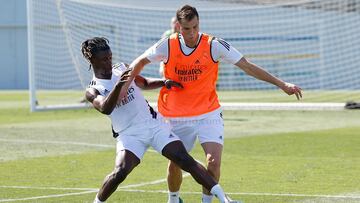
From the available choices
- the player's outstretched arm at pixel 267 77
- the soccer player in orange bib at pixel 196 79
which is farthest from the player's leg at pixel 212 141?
the player's outstretched arm at pixel 267 77

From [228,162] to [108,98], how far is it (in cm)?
563

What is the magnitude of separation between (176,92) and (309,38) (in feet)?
77.4

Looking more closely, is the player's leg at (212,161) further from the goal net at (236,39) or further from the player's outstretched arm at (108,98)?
the goal net at (236,39)

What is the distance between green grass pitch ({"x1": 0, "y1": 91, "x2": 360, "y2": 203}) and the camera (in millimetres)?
10781

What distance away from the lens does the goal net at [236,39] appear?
1036 inches

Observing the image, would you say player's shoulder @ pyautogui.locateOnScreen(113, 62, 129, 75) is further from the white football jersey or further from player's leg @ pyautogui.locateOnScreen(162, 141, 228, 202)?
player's leg @ pyautogui.locateOnScreen(162, 141, 228, 202)

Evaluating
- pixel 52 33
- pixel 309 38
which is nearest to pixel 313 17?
pixel 309 38

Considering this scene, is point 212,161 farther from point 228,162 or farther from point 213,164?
point 228,162

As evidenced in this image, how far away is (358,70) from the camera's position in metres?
30.0

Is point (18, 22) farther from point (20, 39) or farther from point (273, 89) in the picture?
point (273, 89)

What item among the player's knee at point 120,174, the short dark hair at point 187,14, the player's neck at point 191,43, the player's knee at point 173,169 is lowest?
the player's knee at point 173,169

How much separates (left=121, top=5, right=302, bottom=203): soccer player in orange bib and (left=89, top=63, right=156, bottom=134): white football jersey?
0.31 m

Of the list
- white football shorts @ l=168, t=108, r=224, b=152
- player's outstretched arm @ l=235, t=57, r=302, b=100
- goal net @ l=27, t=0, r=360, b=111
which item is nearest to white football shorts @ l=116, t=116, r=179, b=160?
white football shorts @ l=168, t=108, r=224, b=152

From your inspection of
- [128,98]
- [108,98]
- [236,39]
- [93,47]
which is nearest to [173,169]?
[128,98]
